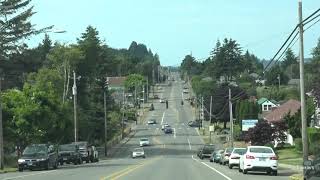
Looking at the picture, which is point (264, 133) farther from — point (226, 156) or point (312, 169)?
point (312, 169)

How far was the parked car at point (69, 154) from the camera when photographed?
5708 centimetres

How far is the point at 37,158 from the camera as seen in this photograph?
42125mm

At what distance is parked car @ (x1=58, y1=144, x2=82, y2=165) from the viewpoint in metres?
57.1

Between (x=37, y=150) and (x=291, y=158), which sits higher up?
(x=37, y=150)

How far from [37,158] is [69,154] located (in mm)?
15081

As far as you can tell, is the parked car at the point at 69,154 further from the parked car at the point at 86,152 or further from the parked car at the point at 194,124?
the parked car at the point at 194,124

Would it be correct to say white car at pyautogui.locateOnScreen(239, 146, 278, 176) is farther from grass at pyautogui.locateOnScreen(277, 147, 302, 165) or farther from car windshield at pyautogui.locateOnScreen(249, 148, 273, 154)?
grass at pyautogui.locateOnScreen(277, 147, 302, 165)

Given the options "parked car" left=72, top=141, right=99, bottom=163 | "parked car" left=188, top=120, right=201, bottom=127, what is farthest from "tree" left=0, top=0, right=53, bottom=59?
"parked car" left=188, top=120, right=201, bottom=127

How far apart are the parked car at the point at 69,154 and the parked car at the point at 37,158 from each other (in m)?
12.5

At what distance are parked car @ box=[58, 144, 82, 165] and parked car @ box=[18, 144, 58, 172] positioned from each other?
40.9 ft

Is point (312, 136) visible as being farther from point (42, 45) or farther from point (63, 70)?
point (42, 45)

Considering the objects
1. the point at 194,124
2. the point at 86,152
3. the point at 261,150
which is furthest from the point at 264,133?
the point at 194,124

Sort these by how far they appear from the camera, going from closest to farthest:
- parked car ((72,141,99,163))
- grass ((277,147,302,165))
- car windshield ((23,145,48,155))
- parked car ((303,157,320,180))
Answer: parked car ((303,157,320,180)) → car windshield ((23,145,48,155)) → grass ((277,147,302,165)) → parked car ((72,141,99,163))

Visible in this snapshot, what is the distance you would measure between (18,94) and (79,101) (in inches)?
1993
